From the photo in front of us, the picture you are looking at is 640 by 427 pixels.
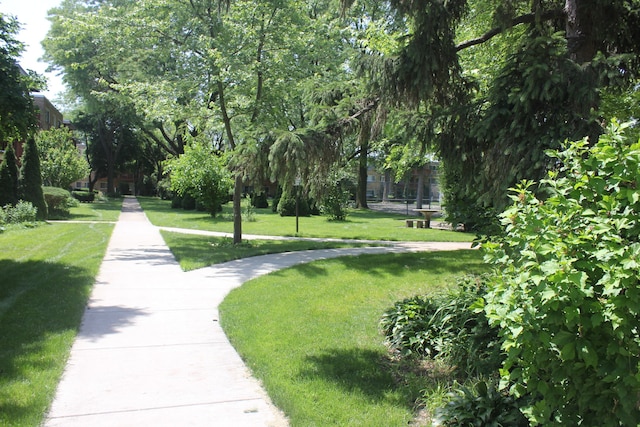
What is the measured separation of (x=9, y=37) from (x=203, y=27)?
5.24m

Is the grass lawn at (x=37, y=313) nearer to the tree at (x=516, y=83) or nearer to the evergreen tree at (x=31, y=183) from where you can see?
the tree at (x=516, y=83)

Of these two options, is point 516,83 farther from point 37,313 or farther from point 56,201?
point 56,201

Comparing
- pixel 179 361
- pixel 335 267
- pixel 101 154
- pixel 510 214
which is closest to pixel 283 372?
pixel 179 361

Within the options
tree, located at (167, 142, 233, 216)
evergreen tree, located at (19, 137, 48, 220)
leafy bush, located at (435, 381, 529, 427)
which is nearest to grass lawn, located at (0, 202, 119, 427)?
leafy bush, located at (435, 381, 529, 427)

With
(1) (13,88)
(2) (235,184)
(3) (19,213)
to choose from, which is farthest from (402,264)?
(3) (19,213)

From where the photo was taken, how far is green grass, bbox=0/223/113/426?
150 inches

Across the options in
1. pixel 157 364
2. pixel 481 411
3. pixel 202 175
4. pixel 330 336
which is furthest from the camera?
pixel 202 175

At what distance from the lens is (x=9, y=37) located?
854 cm

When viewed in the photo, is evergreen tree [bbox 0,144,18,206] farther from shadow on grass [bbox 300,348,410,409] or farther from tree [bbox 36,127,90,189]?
shadow on grass [bbox 300,348,410,409]

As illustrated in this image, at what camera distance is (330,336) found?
17.8ft

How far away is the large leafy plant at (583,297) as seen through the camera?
2146 mm

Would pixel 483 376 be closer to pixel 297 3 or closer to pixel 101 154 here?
pixel 297 3

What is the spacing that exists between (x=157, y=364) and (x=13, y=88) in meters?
5.80

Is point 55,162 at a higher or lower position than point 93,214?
higher
